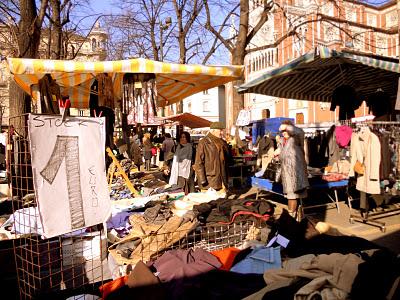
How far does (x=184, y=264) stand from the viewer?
3.38 metres

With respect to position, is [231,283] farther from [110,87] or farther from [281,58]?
[281,58]

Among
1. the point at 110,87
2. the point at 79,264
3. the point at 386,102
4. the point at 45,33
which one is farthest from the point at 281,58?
the point at 79,264

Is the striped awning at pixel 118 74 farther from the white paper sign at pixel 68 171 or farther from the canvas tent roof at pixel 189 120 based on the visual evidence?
the canvas tent roof at pixel 189 120

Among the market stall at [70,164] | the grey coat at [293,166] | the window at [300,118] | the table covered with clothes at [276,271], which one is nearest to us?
the table covered with clothes at [276,271]

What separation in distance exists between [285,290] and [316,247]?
1542mm

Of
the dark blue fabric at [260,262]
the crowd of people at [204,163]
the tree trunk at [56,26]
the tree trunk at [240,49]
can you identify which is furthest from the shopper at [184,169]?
the tree trunk at [56,26]

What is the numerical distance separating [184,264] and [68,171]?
4.66 ft

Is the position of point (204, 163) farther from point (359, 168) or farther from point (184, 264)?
point (184, 264)

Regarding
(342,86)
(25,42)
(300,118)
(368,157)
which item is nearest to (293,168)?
(368,157)

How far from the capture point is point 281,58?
149ft

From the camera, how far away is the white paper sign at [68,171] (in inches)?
109

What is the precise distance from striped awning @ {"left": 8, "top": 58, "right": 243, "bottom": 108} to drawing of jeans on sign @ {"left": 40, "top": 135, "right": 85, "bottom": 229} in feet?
8.07

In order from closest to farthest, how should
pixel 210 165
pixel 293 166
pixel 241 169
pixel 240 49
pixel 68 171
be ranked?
1. pixel 68 171
2. pixel 293 166
3. pixel 210 165
4. pixel 241 169
5. pixel 240 49

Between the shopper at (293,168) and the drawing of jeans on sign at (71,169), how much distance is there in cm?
423
